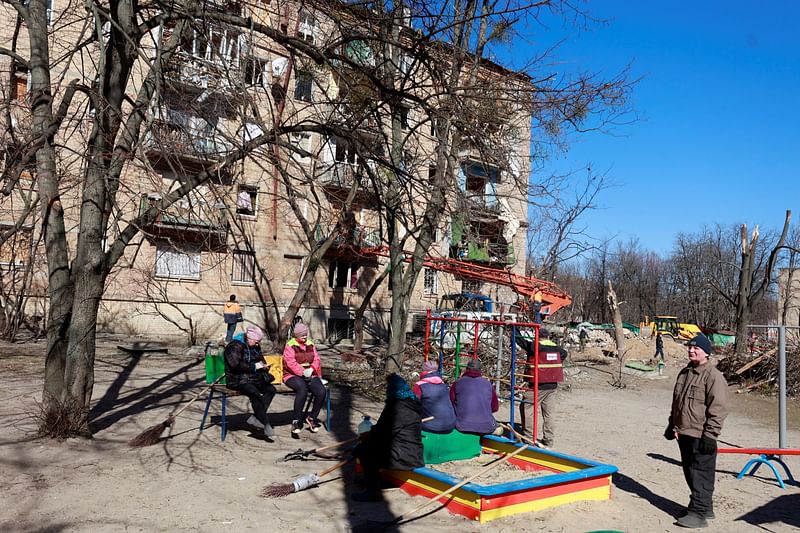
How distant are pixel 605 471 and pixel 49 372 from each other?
5.92 meters

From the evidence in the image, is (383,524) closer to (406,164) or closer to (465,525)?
(465,525)

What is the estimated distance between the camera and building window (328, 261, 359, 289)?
29062 millimetres

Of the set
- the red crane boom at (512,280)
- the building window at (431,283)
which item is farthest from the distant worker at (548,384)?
the building window at (431,283)

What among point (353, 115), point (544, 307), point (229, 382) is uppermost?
point (353, 115)

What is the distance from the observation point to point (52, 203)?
23.9 feet

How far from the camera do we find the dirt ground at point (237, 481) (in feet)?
17.5

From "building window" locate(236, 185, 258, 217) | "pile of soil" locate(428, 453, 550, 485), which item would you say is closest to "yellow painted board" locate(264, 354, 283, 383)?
"building window" locate(236, 185, 258, 217)

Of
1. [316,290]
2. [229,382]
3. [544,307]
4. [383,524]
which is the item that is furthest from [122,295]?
[383,524]

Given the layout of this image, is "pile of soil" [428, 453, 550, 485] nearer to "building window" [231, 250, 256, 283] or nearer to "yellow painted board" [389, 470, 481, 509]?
"yellow painted board" [389, 470, 481, 509]

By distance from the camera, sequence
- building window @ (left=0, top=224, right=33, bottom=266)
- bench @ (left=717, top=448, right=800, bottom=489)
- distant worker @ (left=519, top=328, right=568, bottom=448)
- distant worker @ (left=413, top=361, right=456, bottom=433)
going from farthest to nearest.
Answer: building window @ (left=0, top=224, right=33, bottom=266) < distant worker @ (left=519, top=328, right=568, bottom=448) < bench @ (left=717, top=448, right=800, bottom=489) < distant worker @ (left=413, top=361, right=456, bottom=433)

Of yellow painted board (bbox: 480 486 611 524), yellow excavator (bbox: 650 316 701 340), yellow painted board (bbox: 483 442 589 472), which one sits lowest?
yellow painted board (bbox: 480 486 611 524)

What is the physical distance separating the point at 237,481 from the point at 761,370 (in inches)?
654

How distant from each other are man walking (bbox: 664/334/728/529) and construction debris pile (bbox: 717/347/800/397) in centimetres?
1309

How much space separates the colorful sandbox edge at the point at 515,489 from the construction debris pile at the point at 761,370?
43.0 feet
